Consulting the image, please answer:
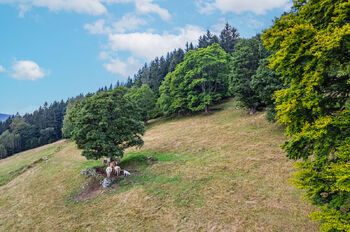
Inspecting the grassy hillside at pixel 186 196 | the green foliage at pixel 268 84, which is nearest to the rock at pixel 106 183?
the grassy hillside at pixel 186 196

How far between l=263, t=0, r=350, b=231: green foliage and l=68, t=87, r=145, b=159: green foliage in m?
16.5

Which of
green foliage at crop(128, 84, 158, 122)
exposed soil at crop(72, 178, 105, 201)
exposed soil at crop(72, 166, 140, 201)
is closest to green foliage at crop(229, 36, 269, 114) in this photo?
exposed soil at crop(72, 166, 140, 201)

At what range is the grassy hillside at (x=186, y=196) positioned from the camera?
34.5ft

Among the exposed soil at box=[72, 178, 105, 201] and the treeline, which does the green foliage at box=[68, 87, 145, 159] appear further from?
the treeline

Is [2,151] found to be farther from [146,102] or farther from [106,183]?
[106,183]

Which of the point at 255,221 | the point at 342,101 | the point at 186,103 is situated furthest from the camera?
the point at 186,103

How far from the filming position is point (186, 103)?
45.3 metres

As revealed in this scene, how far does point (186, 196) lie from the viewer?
13.3 meters

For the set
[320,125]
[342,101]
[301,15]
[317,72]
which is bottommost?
[320,125]

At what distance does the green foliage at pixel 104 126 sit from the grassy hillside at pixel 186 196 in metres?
3.17

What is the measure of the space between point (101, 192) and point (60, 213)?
10.4ft

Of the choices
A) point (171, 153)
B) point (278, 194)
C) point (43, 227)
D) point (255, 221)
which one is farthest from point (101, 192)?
point (278, 194)

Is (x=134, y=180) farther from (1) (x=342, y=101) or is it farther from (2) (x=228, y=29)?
(2) (x=228, y=29)

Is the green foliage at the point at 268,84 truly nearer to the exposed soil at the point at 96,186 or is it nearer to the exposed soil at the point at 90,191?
the exposed soil at the point at 96,186
